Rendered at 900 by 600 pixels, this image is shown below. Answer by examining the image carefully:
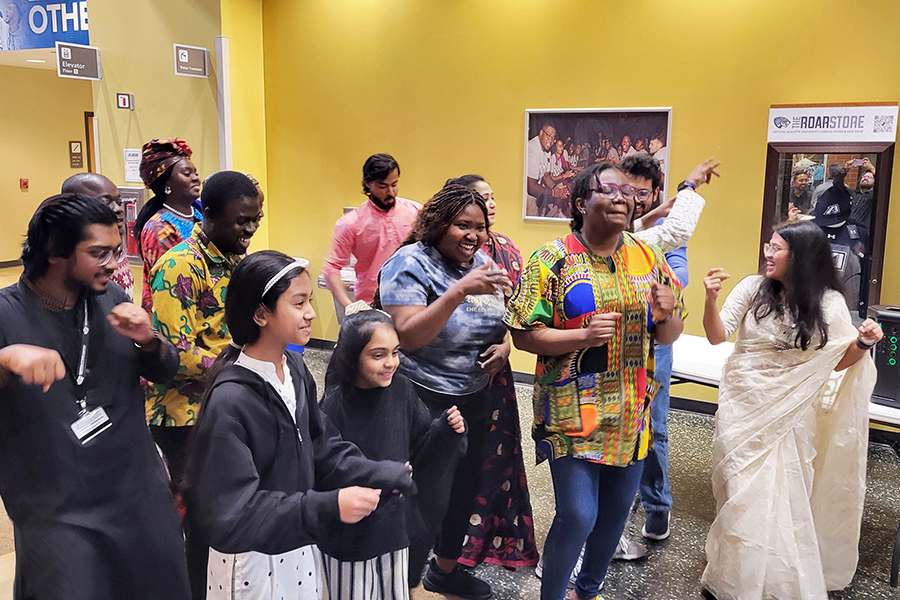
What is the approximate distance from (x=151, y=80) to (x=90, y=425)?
4889 millimetres

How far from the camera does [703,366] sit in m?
3.82

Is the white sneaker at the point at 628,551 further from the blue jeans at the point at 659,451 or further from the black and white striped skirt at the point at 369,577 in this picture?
the black and white striped skirt at the point at 369,577

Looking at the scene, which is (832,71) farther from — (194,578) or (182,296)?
(194,578)

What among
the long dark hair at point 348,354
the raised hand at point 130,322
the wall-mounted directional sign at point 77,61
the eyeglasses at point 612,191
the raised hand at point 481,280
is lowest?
the long dark hair at point 348,354

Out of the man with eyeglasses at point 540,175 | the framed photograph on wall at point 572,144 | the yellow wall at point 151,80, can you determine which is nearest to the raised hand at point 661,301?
the framed photograph on wall at point 572,144

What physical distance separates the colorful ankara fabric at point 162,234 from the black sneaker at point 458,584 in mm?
1391

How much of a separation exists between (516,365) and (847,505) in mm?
3142

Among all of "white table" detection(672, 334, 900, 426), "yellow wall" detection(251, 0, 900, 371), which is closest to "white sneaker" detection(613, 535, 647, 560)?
"white table" detection(672, 334, 900, 426)

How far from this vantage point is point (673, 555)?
3492mm

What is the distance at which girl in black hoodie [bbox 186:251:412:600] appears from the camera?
4.68 ft

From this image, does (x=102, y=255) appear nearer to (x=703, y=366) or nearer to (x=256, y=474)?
(x=256, y=474)

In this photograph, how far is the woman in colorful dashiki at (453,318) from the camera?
6.55ft

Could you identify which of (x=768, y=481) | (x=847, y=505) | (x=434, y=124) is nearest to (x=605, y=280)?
(x=768, y=481)

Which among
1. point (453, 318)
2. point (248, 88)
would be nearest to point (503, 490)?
point (453, 318)
